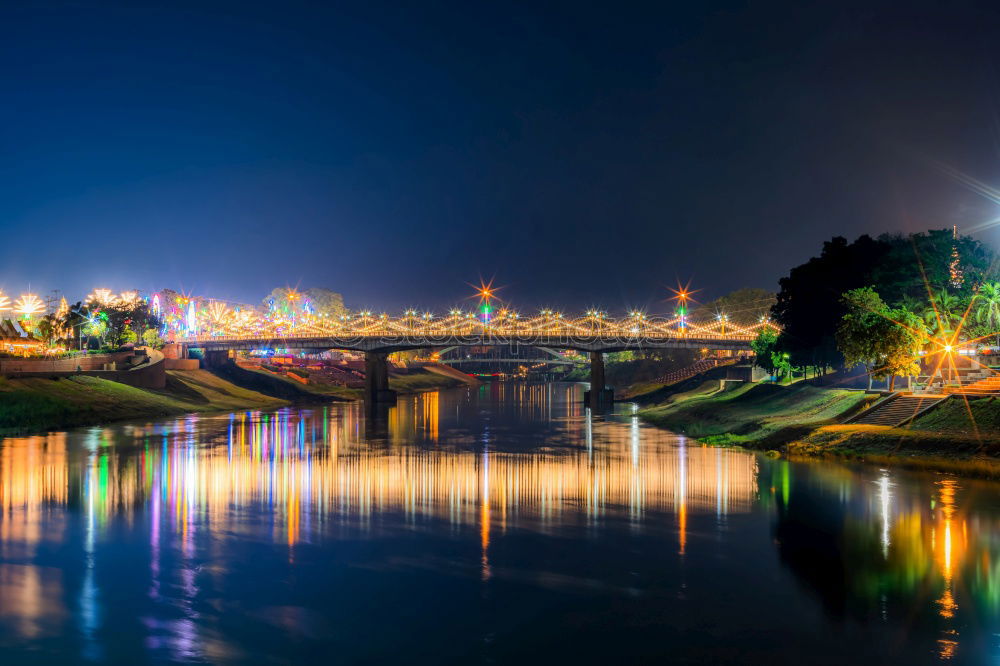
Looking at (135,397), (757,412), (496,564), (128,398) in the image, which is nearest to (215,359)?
(135,397)

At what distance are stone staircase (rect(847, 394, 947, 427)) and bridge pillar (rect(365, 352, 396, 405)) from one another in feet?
311

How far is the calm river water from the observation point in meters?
19.9

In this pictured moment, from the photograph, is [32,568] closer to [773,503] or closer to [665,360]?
[773,503]

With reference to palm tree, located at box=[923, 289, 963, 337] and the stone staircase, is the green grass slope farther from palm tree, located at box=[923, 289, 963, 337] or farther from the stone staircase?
palm tree, located at box=[923, 289, 963, 337]

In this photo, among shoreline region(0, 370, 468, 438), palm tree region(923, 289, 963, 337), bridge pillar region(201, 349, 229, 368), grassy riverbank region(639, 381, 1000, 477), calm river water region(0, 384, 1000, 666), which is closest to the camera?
calm river water region(0, 384, 1000, 666)

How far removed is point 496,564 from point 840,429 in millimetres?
34065

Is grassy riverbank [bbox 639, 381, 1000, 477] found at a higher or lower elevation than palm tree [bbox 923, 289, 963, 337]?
lower

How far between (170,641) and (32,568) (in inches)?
372

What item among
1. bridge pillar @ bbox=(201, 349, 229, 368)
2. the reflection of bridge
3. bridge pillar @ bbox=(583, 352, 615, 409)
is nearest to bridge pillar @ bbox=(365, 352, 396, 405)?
the reflection of bridge

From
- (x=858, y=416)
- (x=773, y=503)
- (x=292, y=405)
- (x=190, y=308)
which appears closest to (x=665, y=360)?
(x=292, y=405)

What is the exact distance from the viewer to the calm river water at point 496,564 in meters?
19.9

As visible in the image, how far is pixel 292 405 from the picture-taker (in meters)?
131

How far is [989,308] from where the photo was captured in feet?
211

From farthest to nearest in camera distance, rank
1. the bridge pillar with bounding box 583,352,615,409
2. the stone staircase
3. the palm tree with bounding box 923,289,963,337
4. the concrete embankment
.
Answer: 1. the bridge pillar with bounding box 583,352,615,409
2. the concrete embankment
3. the palm tree with bounding box 923,289,963,337
4. the stone staircase
